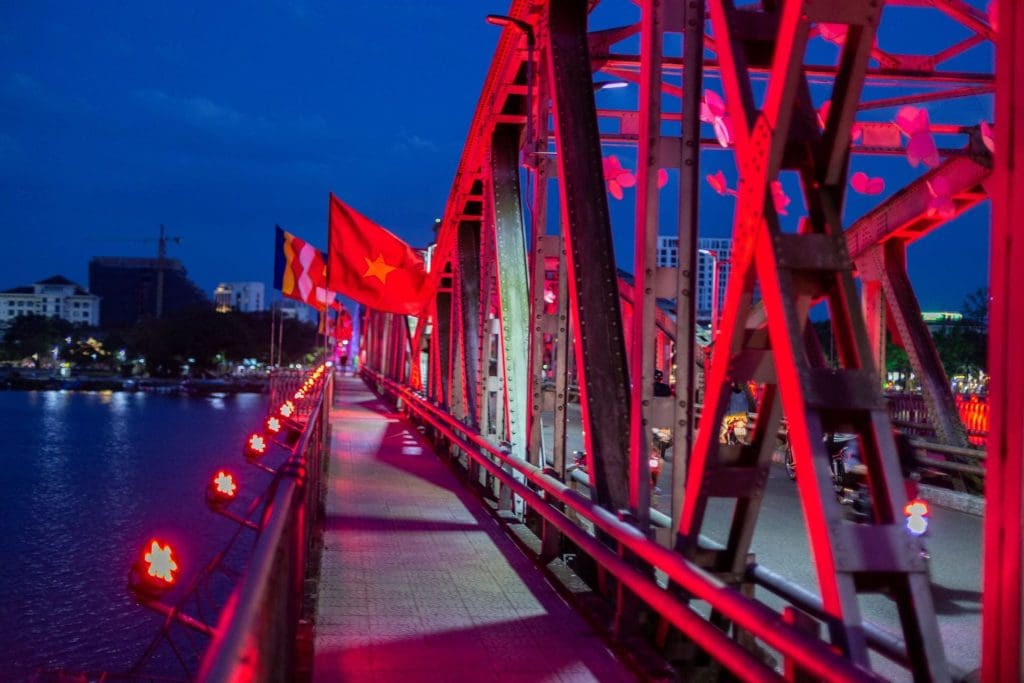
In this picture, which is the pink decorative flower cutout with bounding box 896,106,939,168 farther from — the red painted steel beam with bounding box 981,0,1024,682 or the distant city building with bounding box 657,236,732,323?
the red painted steel beam with bounding box 981,0,1024,682

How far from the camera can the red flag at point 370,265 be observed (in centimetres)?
1802

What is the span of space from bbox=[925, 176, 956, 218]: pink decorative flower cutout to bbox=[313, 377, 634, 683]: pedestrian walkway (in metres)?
7.66

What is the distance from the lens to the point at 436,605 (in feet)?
24.5

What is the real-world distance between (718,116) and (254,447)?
598 centimetres

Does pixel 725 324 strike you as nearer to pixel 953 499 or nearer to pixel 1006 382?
pixel 1006 382

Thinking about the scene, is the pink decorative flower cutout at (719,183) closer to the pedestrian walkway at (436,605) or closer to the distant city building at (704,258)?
the distant city building at (704,258)

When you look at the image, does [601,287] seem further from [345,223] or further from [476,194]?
[345,223]

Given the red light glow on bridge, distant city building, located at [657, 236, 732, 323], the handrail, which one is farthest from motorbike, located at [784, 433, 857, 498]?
the red light glow on bridge

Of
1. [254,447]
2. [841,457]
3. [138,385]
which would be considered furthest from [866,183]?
[138,385]

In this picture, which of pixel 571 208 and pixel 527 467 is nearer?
pixel 571 208

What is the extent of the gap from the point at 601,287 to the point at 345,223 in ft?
37.5

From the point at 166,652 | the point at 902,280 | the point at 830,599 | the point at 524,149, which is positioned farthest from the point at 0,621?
the point at 902,280

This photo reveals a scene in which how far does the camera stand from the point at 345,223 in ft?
59.1

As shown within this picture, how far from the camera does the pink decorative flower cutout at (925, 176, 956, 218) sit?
1480 centimetres
